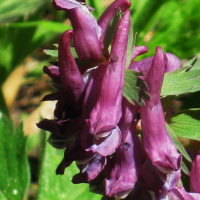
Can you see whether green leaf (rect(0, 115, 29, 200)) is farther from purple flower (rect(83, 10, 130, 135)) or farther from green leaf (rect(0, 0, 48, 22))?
purple flower (rect(83, 10, 130, 135))

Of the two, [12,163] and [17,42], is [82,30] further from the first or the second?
[17,42]

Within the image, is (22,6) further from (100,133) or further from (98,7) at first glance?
(100,133)

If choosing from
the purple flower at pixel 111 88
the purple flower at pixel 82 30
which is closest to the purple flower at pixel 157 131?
the purple flower at pixel 111 88

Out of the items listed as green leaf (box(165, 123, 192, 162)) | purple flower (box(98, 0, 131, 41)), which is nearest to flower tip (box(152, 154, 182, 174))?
green leaf (box(165, 123, 192, 162))

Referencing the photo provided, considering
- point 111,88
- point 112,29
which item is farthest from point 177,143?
point 112,29

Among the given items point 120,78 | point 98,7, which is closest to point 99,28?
point 120,78

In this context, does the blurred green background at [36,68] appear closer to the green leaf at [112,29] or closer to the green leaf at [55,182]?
the green leaf at [55,182]
